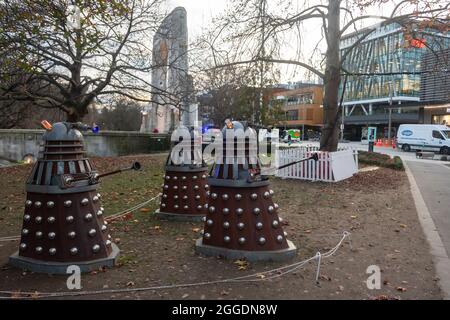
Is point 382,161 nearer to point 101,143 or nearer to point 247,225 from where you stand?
point 101,143

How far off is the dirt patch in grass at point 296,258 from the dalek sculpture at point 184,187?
30 centimetres

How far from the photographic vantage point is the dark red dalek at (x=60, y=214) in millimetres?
4414

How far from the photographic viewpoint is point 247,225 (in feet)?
15.9

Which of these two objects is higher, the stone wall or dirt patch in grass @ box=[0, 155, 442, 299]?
the stone wall

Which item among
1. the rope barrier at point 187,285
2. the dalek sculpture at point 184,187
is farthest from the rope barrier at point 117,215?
the rope barrier at point 187,285

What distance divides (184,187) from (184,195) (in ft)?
0.48

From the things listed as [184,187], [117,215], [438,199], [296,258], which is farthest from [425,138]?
[296,258]

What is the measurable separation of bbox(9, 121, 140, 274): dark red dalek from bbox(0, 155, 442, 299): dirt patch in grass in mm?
207

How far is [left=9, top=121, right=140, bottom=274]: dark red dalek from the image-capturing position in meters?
4.41

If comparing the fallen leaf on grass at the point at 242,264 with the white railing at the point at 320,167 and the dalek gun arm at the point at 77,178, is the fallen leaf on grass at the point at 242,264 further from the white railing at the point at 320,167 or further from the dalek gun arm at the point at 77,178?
the white railing at the point at 320,167

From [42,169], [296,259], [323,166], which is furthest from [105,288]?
[323,166]

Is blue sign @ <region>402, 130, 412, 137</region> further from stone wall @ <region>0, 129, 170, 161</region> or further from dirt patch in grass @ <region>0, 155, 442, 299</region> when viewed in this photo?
dirt patch in grass @ <region>0, 155, 442, 299</region>

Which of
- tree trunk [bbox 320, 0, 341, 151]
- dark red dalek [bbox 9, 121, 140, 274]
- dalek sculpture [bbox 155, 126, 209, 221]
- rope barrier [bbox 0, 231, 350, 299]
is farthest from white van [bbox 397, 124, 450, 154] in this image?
dark red dalek [bbox 9, 121, 140, 274]
